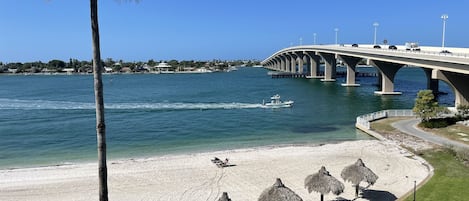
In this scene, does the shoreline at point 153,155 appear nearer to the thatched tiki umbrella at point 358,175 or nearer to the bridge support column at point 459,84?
the thatched tiki umbrella at point 358,175

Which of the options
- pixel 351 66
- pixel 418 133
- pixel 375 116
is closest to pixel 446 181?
pixel 418 133

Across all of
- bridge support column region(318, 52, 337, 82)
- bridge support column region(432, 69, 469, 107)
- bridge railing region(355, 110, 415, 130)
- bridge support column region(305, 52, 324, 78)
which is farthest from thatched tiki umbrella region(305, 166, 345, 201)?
bridge support column region(305, 52, 324, 78)

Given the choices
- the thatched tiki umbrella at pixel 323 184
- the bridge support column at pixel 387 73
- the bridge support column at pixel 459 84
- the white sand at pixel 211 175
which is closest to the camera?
the thatched tiki umbrella at pixel 323 184

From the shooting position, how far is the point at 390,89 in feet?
278

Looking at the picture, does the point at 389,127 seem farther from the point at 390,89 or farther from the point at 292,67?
the point at 292,67

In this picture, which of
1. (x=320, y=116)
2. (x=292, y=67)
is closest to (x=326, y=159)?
(x=320, y=116)

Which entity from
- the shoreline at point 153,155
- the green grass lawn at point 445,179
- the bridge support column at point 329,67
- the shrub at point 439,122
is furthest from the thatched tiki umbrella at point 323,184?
the bridge support column at point 329,67

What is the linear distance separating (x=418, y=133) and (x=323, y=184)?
22.9 meters

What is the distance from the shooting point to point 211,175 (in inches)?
1081

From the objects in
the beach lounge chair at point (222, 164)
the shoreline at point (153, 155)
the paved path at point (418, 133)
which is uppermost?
the paved path at point (418, 133)

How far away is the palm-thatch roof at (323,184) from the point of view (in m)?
20.0

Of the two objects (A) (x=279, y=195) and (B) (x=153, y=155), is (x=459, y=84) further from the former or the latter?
(A) (x=279, y=195)

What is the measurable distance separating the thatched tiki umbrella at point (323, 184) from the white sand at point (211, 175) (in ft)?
6.97

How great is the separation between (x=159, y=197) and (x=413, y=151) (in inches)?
806
